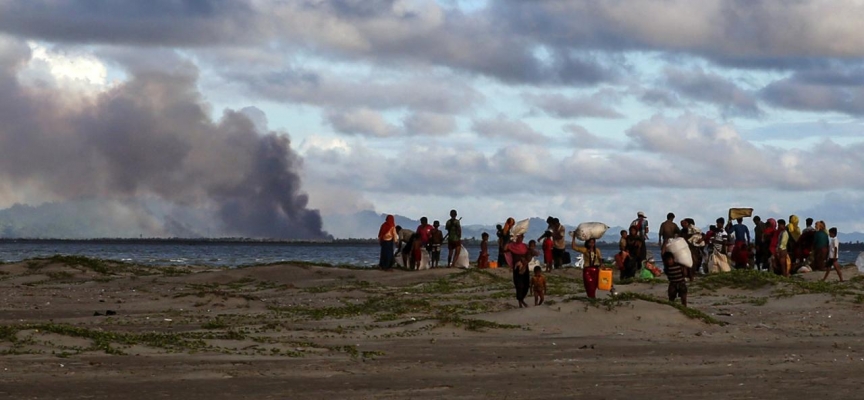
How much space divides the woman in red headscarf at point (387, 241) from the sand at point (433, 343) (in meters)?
3.30

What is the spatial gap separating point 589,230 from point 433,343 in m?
18.8

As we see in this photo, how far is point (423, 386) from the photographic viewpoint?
1347cm

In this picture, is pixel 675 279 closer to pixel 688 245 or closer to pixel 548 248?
pixel 688 245

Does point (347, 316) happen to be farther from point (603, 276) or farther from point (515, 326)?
point (603, 276)

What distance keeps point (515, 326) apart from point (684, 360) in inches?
192

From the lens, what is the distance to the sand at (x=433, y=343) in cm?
1323

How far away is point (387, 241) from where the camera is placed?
3584cm

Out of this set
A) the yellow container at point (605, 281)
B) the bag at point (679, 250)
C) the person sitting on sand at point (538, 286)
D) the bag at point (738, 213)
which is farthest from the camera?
the bag at point (738, 213)

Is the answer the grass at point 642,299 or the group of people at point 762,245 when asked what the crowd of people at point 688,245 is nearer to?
the group of people at point 762,245

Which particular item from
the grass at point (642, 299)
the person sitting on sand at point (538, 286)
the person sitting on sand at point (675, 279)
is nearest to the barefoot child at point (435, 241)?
the person sitting on sand at point (538, 286)

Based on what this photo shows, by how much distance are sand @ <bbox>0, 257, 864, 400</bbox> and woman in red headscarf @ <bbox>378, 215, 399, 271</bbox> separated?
3304mm

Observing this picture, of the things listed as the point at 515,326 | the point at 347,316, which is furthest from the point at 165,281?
the point at 515,326

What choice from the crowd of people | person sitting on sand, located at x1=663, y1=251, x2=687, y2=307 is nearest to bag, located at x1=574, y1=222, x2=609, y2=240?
the crowd of people

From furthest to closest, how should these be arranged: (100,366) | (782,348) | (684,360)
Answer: (782,348) → (684,360) → (100,366)
